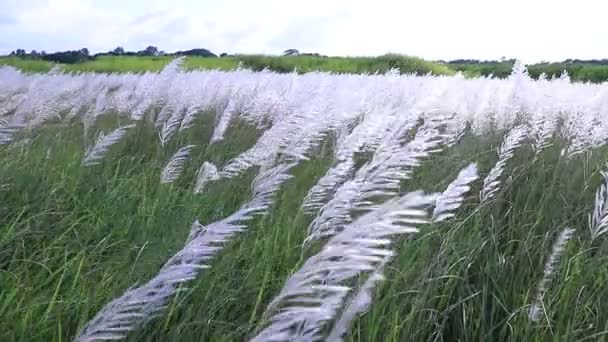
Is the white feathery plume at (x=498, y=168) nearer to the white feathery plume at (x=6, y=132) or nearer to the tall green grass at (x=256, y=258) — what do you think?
the tall green grass at (x=256, y=258)

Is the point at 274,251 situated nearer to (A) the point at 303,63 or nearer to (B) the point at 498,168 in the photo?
(B) the point at 498,168

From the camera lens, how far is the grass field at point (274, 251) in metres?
1.46

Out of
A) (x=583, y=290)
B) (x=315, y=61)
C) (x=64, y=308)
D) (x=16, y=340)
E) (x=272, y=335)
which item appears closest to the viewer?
(x=272, y=335)

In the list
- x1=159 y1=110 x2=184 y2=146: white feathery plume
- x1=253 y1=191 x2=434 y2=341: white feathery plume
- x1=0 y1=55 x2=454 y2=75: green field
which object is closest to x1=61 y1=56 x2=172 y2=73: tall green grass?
x1=0 y1=55 x2=454 y2=75: green field

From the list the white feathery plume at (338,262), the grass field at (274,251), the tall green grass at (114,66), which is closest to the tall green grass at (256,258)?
the grass field at (274,251)

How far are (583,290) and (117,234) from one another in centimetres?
126

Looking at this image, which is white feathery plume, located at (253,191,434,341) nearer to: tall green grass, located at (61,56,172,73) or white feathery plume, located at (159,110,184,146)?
white feathery plume, located at (159,110,184,146)

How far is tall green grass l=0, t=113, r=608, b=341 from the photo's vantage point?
1.46m

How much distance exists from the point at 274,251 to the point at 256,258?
5cm

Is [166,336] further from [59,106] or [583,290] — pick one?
[59,106]

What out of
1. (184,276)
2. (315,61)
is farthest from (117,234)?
(315,61)

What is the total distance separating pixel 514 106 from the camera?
3754mm

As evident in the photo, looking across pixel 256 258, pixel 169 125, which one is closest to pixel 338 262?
pixel 256 258

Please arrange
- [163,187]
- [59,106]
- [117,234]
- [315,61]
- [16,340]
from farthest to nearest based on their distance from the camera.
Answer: [315,61] → [59,106] → [163,187] → [117,234] → [16,340]
